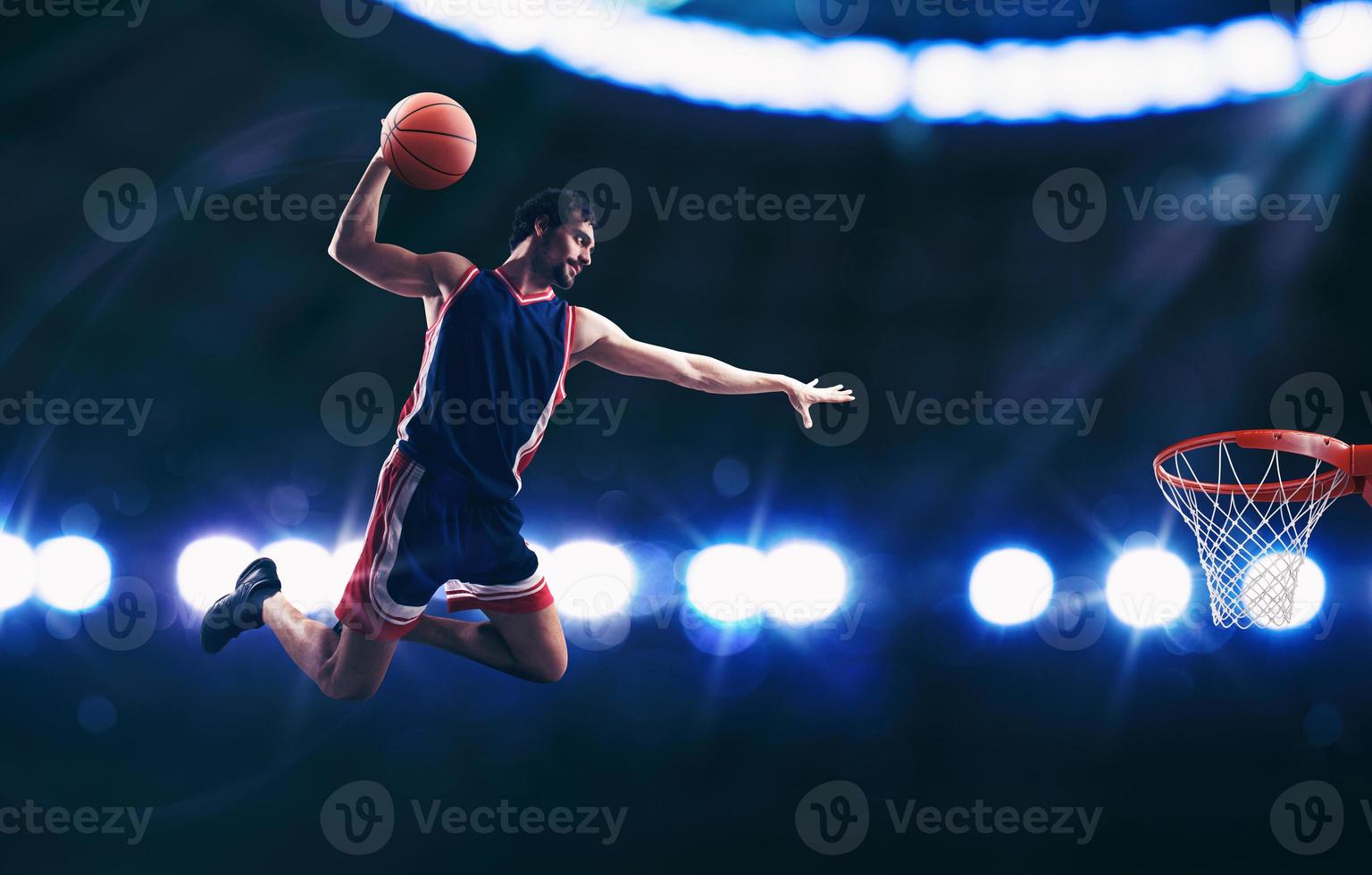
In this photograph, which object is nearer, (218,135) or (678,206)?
(218,135)

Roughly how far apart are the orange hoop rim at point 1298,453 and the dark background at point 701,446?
1.16 meters

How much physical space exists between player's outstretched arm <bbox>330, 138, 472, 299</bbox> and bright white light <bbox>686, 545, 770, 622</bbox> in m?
2.04

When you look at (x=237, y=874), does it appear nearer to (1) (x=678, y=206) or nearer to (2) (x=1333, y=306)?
(1) (x=678, y=206)

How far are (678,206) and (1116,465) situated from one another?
2.55 meters

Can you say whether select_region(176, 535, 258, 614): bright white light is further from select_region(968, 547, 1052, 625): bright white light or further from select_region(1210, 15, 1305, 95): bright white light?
select_region(1210, 15, 1305, 95): bright white light

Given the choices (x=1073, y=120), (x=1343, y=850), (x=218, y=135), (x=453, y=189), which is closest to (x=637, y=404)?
(x=453, y=189)

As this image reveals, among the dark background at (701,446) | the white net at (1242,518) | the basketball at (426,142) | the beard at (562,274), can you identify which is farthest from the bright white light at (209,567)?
the white net at (1242,518)

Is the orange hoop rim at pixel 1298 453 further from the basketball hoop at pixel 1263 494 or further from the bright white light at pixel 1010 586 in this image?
the bright white light at pixel 1010 586

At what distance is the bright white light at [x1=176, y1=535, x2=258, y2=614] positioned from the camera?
180 inches

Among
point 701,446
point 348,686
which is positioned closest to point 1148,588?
point 701,446

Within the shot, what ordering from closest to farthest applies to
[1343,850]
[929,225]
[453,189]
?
[1343,850], [453,189], [929,225]

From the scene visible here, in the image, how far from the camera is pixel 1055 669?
4797 mm

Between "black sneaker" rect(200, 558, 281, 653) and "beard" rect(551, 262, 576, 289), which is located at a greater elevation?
"beard" rect(551, 262, 576, 289)

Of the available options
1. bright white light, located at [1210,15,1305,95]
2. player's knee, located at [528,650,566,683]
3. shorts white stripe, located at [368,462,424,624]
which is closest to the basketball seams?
shorts white stripe, located at [368,462,424,624]
